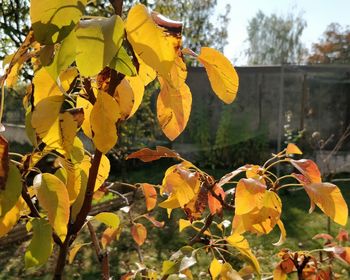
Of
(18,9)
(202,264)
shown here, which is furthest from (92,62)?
(18,9)

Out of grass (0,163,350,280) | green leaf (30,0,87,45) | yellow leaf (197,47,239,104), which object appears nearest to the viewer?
green leaf (30,0,87,45)

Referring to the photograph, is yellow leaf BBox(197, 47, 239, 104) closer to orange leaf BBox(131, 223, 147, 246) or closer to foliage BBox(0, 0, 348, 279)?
foliage BBox(0, 0, 348, 279)

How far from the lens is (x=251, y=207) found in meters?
0.58

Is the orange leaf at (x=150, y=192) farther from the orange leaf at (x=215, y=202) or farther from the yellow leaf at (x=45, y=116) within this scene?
the yellow leaf at (x=45, y=116)

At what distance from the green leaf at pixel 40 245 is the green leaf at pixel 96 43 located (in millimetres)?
202

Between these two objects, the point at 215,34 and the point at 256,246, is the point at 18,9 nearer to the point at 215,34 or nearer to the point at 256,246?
the point at 256,246

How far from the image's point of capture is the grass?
3.38 m

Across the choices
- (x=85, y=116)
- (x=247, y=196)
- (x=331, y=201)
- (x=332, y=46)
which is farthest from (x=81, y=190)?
(x=332, y=46)

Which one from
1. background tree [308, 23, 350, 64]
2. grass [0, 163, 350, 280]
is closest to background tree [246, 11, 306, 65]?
background tree [308, 23, 350, 64]

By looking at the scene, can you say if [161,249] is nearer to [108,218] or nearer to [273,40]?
[108,218]

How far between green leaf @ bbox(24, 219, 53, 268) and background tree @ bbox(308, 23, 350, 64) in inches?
811

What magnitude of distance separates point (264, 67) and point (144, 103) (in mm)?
2651

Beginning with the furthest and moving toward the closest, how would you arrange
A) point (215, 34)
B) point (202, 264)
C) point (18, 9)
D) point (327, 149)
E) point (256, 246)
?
point (215, 34), point (327, 149), point (18, 9), point (256, 246), point (202, 264)

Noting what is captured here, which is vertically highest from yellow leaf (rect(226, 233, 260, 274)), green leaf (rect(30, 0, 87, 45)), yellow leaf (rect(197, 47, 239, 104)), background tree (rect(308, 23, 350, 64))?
background tree (rect(308, 23, 350, 64))
